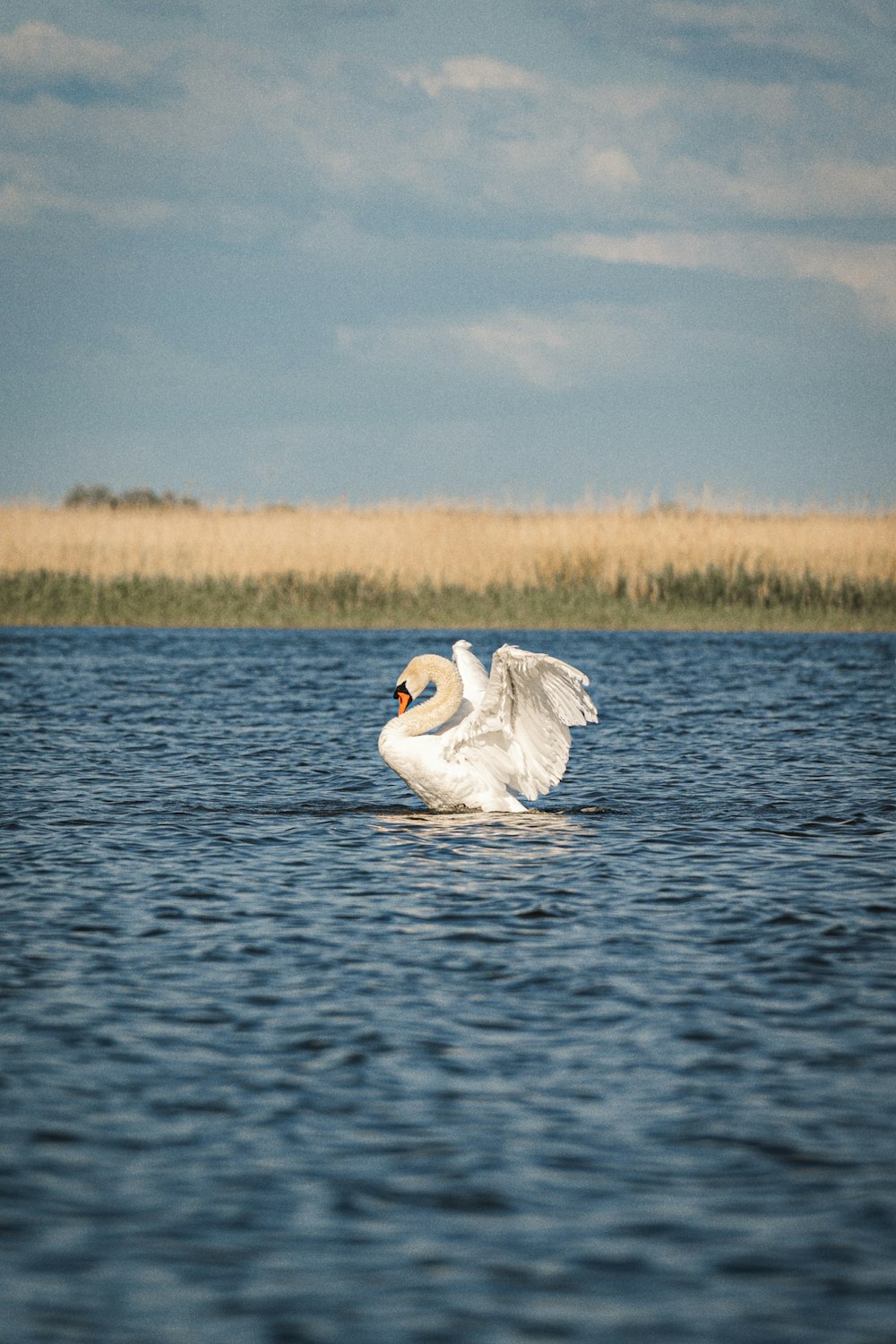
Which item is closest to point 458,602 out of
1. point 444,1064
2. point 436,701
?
point 436,701

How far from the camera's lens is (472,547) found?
31844 millimetres

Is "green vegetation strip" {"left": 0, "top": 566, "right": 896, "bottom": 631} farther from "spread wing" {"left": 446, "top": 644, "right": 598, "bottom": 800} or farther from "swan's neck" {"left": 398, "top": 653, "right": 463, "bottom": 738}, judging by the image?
"spread wing" {"left": 446, "top": 644, "right": 598, "bottom": 800}

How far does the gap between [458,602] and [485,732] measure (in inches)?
775

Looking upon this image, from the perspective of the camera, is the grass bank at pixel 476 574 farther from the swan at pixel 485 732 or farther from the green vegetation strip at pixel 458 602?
the swan at pixel 485 732

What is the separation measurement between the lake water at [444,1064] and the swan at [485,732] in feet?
0.91

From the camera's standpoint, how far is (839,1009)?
22.2 feet

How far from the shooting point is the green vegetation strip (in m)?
30.3

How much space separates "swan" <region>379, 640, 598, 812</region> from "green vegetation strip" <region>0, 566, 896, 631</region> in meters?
18.4

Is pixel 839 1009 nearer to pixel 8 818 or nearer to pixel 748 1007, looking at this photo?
pixel 748 1007

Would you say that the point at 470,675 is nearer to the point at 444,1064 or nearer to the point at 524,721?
the point at 524,721

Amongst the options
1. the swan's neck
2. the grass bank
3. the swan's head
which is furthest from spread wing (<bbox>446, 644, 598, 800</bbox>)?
the grass bank

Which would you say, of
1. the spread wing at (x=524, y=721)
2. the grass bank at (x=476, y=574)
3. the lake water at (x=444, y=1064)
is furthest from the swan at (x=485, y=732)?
the grass bank at (x=476, y=574)

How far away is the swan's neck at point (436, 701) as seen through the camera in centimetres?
1127

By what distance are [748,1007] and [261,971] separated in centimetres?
205
